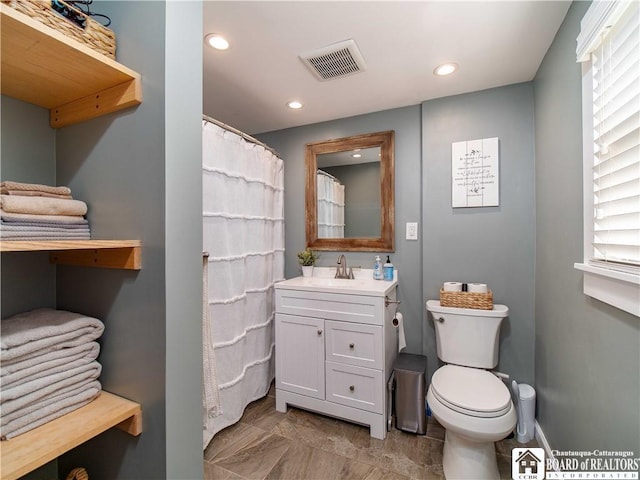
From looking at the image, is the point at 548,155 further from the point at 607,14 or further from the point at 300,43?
the point at 300,43

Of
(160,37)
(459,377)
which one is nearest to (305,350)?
(459,377)

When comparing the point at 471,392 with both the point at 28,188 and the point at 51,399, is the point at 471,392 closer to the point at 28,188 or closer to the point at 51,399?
the point at 51,399

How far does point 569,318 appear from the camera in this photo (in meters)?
1.38

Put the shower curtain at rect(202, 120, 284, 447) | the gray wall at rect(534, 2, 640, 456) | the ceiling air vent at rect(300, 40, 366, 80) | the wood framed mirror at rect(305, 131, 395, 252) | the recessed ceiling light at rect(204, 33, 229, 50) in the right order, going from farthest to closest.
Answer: the wood framed mirror at rect(305, 131, 395, 252)
the shower curtain at rect(202, 120, 284, 447)
the ceiling air vent at rect(300, 40, 366, 80)
the recessed ceiling light at rect(204, 33, 229, 50)
the gray wall at rect(534, 2, 640, 456)

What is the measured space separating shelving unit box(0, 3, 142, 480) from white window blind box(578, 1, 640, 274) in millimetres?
1514

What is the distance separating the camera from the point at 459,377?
1.62 metres

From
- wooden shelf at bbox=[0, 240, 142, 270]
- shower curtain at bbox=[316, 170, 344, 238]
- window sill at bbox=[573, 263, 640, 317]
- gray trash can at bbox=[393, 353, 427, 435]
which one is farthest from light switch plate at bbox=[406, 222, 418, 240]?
wooden shelf at bbox=[0, 240, 142, 270]

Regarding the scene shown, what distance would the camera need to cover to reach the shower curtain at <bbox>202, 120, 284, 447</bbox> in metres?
1.72

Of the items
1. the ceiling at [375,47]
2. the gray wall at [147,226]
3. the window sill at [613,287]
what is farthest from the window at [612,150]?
the gray wall at [147,226]

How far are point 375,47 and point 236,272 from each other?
1.60 meters

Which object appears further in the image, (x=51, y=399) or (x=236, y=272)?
(x=236, y=272)

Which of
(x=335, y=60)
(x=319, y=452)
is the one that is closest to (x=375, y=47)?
(x=335, y=60)

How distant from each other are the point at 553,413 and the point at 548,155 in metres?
1.43

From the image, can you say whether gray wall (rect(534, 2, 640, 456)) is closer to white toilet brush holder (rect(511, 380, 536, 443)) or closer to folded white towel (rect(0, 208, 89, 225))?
white toilet brush holder (rect(511, 380, 536, 443))
